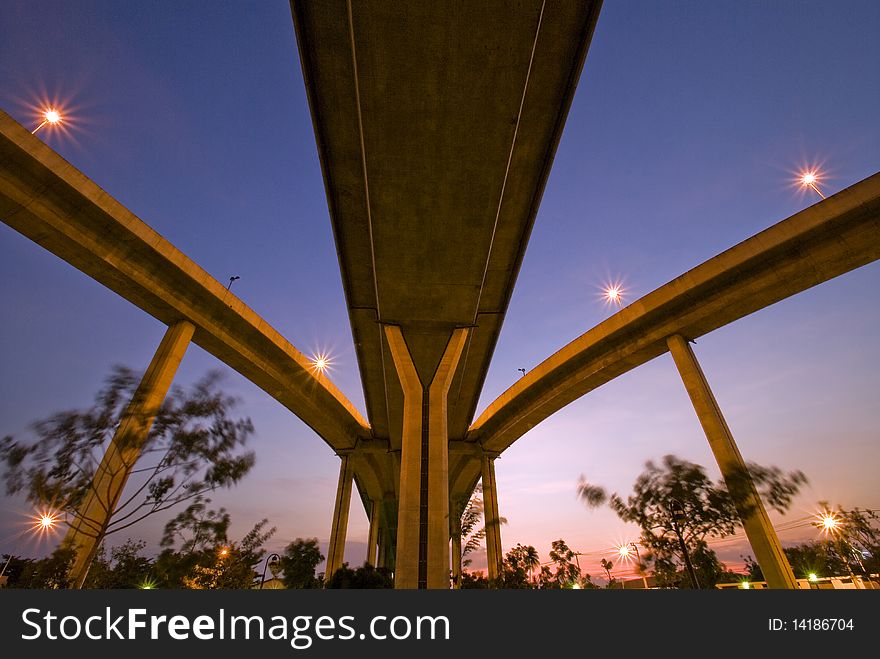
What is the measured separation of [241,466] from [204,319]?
26.8 ft

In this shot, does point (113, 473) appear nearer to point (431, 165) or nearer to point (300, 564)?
point (431, 165)

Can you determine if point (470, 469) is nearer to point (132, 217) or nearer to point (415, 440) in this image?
point (415, 440)

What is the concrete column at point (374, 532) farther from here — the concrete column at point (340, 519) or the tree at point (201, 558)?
the tree at point (201, 558)

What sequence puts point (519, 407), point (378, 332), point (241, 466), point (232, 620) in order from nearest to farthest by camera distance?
point (232, 620) → point (241, 466) → point (378, 332) → point (519, 407)

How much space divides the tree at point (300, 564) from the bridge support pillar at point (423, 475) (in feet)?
68.4

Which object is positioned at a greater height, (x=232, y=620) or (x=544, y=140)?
(x=544, y=140)

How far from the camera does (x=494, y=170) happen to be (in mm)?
14414

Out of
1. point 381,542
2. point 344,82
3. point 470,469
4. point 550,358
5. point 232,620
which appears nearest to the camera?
point 232,620

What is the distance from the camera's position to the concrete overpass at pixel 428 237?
11625mm

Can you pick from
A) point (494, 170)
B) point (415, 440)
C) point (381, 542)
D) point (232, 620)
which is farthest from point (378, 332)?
point (381, 542)

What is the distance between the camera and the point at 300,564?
35.8 m

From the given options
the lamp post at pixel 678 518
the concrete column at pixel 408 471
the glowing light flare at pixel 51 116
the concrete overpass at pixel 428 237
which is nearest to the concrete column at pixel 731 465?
the concrete overpass at pixel 428 237

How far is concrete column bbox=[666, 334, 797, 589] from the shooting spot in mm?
14977

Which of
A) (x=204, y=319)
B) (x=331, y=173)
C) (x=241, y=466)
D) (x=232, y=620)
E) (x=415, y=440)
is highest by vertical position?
(x=331, y=173)
